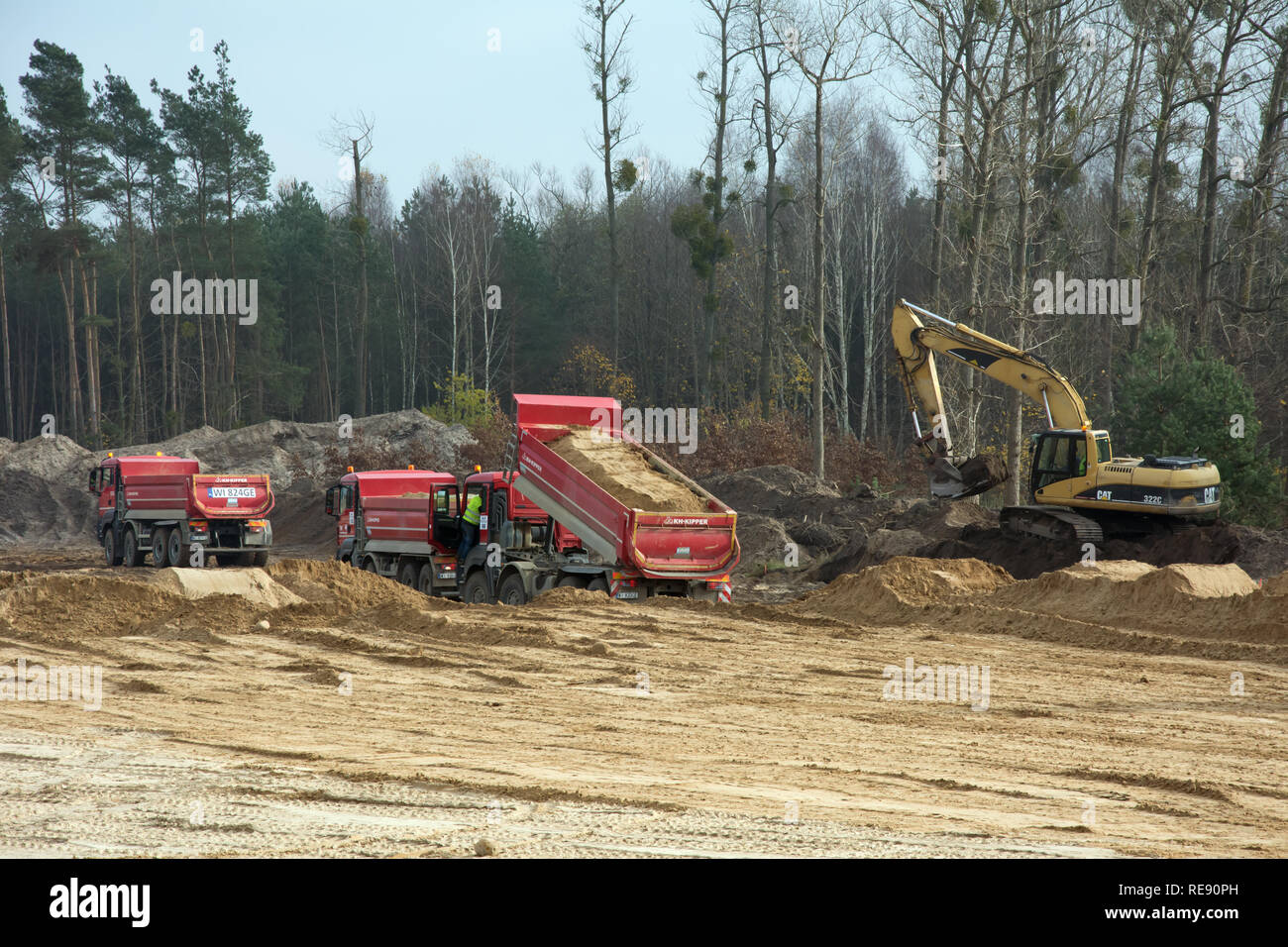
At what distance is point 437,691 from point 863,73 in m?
25.5

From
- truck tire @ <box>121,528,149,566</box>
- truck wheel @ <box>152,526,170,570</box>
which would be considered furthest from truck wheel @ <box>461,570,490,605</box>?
truck tire @ <box>121,528,149,566</box>

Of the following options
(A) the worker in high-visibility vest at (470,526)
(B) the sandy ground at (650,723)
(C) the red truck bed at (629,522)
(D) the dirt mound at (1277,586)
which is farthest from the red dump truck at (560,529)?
(D) the dirt mound at (1277,586)

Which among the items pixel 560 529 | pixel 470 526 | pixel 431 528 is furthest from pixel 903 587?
pixel 431 528

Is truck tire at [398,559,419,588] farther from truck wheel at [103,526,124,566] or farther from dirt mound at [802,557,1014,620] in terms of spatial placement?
truck wheel at [103,526,124,566]

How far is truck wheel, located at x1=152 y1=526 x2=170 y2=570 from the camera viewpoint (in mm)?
27156

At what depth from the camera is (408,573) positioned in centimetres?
2091

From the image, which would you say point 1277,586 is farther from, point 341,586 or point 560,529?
point 341,586

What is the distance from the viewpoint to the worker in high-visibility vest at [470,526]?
1933 centimetres

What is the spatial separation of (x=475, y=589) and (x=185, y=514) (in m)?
11.2

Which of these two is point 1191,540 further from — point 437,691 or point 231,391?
point 231,391

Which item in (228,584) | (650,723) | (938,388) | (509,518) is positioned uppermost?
(938,388)

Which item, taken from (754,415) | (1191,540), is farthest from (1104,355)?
(1191,540)

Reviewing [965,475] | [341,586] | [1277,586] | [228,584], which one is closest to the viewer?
[1277,586]

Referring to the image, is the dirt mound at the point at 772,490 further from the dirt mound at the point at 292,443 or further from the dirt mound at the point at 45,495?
the dirt mound at the point at 45,495
